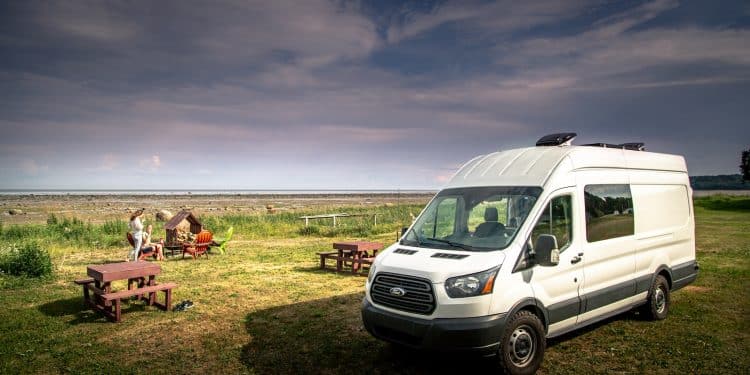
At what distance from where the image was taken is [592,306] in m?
6.12

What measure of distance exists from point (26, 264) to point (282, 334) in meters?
8.91

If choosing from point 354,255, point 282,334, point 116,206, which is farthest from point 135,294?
point 116,206

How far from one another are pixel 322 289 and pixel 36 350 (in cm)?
556

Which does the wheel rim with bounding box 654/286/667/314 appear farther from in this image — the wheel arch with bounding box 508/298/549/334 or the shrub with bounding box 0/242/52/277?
the shrub with bounding box 0/242/52/277

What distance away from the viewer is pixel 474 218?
613 centimetres

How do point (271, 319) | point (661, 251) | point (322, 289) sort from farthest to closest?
point (322, 289) < point (271, 319) < point (661, 251)

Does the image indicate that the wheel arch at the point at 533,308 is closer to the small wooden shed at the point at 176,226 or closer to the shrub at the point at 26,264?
the shrub at the point at 26,264

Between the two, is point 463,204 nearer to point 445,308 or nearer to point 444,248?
point 444,248

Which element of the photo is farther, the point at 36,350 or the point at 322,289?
the point at 322,289

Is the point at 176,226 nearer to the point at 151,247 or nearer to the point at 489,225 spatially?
the point at 151,247

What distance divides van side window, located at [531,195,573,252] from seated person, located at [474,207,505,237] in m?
0.49

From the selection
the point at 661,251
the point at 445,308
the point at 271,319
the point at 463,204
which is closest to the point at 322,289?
the point at 271,319

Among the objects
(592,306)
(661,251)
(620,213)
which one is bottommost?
(592,306)

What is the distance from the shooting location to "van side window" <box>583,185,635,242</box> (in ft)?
20.3
